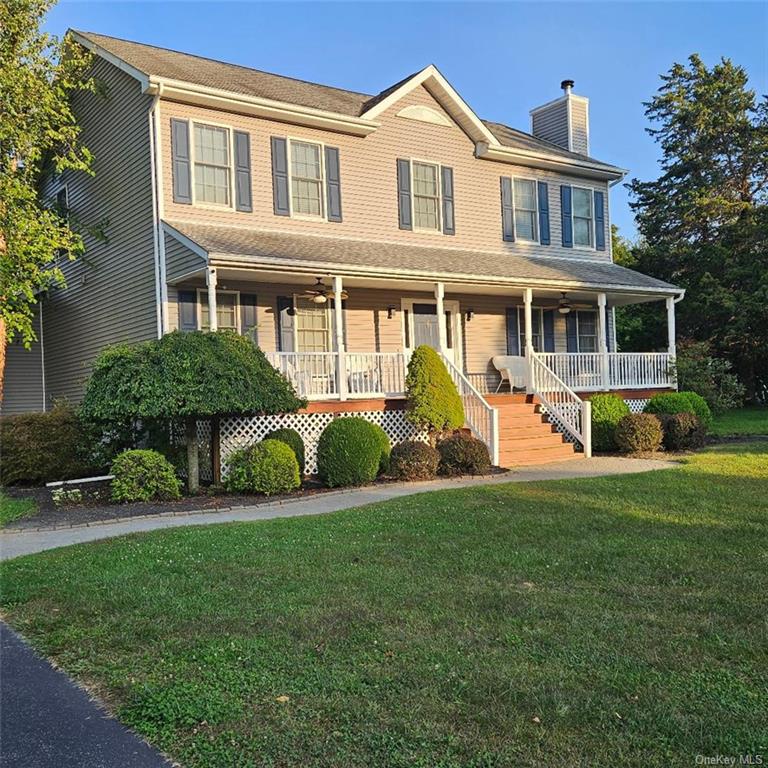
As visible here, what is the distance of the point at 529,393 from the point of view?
53.0ft

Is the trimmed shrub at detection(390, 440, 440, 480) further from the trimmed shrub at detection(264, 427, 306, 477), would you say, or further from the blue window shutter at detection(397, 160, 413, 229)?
the blue window shutter at detection(397, 160, 413, 229)

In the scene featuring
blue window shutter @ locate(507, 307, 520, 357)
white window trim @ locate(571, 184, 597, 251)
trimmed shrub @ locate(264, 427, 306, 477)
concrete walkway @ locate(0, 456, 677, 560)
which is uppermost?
white window trim @ locate(571, 184, 597, 251)

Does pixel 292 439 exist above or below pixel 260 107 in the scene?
below

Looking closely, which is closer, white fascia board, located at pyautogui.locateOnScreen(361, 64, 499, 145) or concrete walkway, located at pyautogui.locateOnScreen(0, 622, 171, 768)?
concrete walkway, located at pyautogui.locateOnScreen(0, 622, 171, 768)

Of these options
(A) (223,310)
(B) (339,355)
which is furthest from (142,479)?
(A) (223,310)

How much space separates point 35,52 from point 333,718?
1616 cm

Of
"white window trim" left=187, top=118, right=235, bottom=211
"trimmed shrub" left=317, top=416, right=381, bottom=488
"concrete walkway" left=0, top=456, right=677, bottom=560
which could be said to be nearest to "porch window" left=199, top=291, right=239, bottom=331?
"white window trim" left=187, top=118, right=235, bottom=211

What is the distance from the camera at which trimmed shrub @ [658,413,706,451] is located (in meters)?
15.0

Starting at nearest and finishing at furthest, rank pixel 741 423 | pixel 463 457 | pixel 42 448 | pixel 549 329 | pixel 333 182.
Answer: pixel 463 457 < pixel 42 448 < pixel 333 182 < pixel 549 329 < pixel 741 423

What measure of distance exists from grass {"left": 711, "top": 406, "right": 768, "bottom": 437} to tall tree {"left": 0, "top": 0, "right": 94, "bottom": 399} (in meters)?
15.8

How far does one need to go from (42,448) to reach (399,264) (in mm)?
7320

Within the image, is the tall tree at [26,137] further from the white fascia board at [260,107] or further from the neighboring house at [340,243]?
the white fascia board at [260,107]

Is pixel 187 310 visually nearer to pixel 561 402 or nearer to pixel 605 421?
pixel 561 402

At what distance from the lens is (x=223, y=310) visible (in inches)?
571
